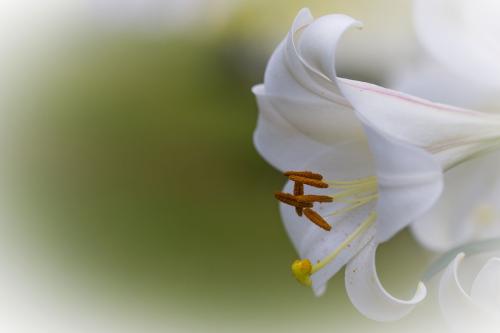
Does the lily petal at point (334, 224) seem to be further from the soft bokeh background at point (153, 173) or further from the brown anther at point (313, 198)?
the soft bokeh background at point (153, 173)

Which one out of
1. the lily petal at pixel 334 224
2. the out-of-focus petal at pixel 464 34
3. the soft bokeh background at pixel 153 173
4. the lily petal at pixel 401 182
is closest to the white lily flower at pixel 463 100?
the out-of-focus petal at pixel 464 34

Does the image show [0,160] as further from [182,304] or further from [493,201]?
[493,201]

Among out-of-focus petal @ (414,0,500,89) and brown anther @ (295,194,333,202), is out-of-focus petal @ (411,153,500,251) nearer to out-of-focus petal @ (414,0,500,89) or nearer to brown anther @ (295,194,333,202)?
out-of-focus petal @ (414,0,500,89)

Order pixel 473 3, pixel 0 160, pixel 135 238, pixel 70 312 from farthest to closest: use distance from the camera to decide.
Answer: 1. pixel 0 160
2. pixel 135 238
3. pixel 70 312
4. pixel 473 3

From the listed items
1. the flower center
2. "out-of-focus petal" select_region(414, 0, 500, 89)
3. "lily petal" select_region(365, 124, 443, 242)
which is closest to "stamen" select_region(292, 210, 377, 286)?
the flower center

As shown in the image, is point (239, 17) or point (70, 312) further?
point (239, 17)

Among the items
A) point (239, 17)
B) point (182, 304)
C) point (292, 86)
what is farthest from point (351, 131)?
point (239, 17)
